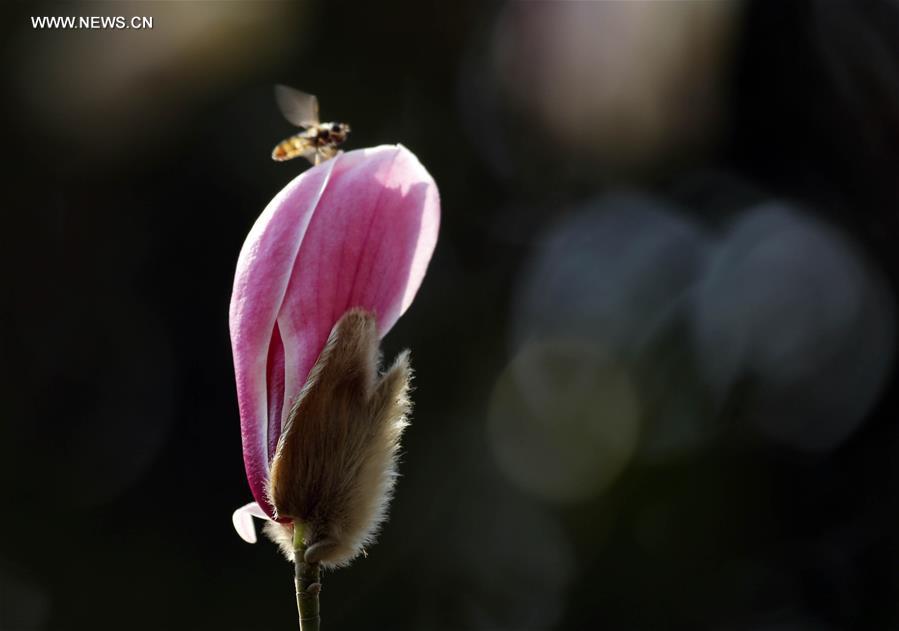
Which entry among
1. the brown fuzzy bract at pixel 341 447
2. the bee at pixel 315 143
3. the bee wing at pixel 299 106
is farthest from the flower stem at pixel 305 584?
the bee wing at pixel 299 106

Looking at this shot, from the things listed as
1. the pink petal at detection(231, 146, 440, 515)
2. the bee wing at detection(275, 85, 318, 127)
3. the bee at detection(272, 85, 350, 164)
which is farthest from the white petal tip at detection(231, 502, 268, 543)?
the bee wing at detection(275, 85, 318, 127)

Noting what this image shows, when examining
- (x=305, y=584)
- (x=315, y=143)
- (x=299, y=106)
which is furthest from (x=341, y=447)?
(x=299, y=106)

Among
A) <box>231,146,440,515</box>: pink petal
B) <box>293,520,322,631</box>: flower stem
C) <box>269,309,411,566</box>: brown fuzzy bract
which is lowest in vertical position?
<box>293,520,322,631</box>: flower stem

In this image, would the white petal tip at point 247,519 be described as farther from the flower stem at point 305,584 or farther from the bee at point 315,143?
the bee at point 315,143

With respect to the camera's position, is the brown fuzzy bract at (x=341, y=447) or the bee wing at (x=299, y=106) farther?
the bee wing at (x=299, y=106)

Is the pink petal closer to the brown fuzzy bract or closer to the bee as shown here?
the brown fuzzy bract

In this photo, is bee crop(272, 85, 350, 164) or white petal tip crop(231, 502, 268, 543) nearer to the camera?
white petal tip crop(231, 502, 268, 543)
